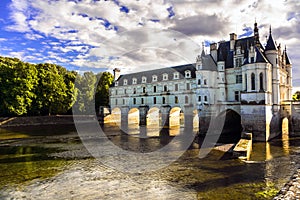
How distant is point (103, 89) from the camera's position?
5575cm

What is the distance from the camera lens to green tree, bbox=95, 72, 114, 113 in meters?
55.1

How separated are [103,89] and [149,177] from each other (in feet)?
147

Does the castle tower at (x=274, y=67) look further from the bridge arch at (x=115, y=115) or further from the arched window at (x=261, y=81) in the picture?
the bridge arch at (x=115, y=115)

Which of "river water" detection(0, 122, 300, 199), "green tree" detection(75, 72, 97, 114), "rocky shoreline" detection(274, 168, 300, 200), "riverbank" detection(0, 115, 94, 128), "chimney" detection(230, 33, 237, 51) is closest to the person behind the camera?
"rocky shoreline" detection(274, 168, 300, 200)

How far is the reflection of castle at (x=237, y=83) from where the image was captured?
23.9 meters

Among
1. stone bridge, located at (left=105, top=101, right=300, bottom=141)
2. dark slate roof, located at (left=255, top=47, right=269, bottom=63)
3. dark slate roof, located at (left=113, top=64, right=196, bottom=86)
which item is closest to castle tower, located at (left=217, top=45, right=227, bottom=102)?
stone bridge, located at (left=105, top=101, right=300, bottom=141)

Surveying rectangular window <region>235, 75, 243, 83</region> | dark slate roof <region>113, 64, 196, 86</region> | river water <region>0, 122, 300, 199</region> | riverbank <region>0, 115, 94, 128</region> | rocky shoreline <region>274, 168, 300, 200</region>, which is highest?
dark slate roof <region>113, 64, 196, 86</region>

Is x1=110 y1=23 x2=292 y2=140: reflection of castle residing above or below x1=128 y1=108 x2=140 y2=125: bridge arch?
above

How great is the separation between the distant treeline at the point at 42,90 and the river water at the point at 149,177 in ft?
78.6

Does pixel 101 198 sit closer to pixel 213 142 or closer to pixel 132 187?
pixel 132 187

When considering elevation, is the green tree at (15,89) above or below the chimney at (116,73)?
below

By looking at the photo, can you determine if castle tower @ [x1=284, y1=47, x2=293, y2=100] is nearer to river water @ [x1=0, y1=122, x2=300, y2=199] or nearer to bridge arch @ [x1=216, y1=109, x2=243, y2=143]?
bridge arch @ [x1=216, y1=109, x2=243, y2=143]

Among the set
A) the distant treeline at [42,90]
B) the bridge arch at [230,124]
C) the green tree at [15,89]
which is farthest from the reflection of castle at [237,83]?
the green tree at [15,89]

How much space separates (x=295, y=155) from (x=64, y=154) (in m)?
18.2
